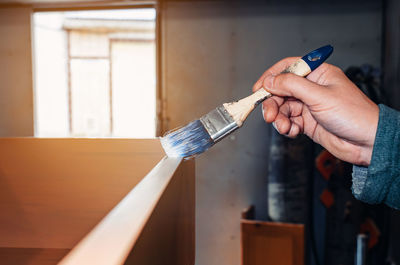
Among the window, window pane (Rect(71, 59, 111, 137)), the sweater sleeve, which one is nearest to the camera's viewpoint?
the sweater sleeve

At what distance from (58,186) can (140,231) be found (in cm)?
68

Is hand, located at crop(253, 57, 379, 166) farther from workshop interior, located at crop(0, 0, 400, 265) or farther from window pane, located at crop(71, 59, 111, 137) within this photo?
window pane, located at crop(71, 59, 111, 137)

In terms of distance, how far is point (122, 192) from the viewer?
A: 87 cm

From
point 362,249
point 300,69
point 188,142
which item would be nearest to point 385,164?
point 300,69

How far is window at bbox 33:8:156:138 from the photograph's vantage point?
6.24 meters

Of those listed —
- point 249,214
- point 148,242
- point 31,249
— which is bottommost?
point 249,214

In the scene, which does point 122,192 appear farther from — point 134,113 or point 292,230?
point 134,113

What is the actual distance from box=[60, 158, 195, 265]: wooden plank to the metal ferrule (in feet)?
0.68

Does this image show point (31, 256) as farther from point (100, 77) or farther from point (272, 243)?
point (100, 77)

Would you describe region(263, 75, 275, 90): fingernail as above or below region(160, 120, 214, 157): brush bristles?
above

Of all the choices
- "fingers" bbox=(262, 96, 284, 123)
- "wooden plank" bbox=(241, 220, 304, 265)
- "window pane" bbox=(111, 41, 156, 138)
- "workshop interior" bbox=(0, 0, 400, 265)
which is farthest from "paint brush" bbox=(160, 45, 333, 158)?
"window pane" bbox=(111, 41, 156, 138)

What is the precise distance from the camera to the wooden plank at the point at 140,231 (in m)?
0.25

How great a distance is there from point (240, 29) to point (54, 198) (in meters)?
1.94

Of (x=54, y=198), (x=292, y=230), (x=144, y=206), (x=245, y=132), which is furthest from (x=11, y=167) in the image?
(x=245, y=132)
